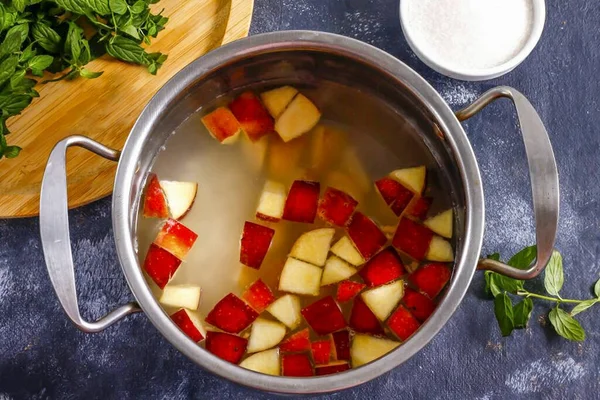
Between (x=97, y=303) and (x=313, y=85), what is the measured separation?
0.56 m

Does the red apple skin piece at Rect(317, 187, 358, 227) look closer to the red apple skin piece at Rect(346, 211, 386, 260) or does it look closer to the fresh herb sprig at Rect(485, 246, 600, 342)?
the red apple skin piece at Rect(346, 211, 386, 260)

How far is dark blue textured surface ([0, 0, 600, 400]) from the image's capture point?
138 cm

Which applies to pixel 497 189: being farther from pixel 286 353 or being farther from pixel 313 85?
pixel 286 353

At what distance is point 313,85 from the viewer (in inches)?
50.6

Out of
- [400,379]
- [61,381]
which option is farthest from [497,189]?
[61,381]

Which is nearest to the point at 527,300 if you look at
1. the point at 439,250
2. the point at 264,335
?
the point at 439,250

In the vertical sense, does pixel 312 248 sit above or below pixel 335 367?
above

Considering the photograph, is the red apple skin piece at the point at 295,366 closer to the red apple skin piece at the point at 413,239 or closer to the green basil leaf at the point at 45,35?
the red apple skin piece at the point at 413,239

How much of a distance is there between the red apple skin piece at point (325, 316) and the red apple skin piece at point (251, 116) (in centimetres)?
30

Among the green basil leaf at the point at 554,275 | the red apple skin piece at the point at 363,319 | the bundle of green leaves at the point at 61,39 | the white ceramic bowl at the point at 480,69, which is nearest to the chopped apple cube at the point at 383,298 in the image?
the red apple skin piece at the point at 363,319

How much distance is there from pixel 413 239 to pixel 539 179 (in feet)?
0.73

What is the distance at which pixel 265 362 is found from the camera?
1.21m

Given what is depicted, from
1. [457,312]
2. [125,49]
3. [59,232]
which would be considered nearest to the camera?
[59,232]

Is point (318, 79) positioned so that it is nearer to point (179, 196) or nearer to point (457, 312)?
point (179, 196)
